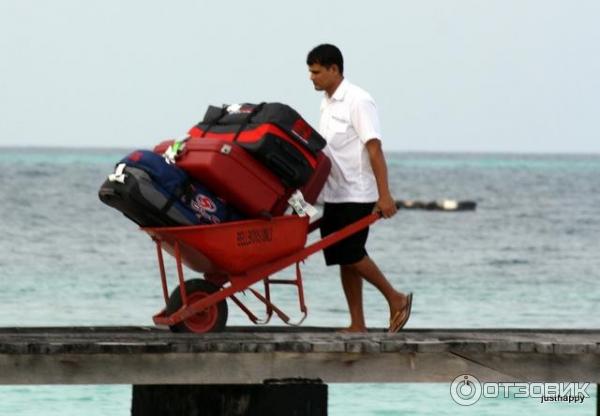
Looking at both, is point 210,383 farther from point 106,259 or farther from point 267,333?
point 106,259

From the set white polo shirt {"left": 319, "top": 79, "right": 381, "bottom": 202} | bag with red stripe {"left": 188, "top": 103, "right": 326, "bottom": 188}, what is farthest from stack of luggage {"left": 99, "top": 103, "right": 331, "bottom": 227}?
white polo shirt {"left": 319, "top": 79, "right": 381, "bottom": 202}

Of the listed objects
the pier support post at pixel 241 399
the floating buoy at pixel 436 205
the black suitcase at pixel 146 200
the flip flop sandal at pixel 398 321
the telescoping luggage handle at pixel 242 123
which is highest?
the floating buoy at pixel 436 205

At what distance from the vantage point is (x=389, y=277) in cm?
2819

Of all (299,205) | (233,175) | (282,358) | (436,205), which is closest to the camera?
(282,358)

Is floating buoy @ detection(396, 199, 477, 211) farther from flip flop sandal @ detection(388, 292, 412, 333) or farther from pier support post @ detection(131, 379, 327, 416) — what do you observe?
pier support post @ detection(131, 379, 327, 416)

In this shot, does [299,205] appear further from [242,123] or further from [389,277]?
[389,277]

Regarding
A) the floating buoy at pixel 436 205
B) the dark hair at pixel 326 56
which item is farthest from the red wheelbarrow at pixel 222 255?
Result: the floating buoy at pixel 436 205

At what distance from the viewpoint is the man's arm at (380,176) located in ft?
29.0

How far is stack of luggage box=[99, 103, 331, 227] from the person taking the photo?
8469mm

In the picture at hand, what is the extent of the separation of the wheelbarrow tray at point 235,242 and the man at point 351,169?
262 mm

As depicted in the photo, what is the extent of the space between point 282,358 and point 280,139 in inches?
46.0

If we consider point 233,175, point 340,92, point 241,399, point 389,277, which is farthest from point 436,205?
point 241,399

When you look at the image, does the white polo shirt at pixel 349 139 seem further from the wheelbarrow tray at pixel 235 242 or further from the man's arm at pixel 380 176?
the wheelbarrow tray at pixel 235 242

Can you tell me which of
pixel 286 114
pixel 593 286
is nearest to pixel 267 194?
pixel 286 114
